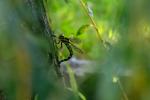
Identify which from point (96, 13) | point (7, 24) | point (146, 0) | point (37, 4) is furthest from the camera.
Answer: point (96, 13)

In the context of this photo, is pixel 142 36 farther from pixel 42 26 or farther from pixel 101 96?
pixel 42 26

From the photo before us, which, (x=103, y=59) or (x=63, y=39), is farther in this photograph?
(x=63, y=39)

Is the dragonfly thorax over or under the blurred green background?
over

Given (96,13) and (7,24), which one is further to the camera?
(96,13)

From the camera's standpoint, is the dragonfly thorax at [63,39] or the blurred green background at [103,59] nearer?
the blurred green background at [103,59]

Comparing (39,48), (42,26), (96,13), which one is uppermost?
(96,13)

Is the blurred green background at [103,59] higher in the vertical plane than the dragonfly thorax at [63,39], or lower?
lower

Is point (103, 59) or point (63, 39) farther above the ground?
point (63, 39)

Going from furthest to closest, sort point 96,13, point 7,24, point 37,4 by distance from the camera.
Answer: point 96,13 → point 37,4 → point 7,24

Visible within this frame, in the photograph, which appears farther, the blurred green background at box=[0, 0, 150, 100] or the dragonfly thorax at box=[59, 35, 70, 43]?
the dragonfly thorax at box=[59, 35, 70, 43]

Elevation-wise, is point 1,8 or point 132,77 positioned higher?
point 1,8

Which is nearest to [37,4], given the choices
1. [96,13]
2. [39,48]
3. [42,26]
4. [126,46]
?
[42,26]
